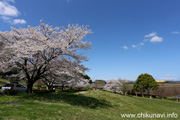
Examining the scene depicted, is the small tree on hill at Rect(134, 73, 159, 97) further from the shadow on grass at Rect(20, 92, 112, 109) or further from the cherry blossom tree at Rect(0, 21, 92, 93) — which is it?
the cherry blossom tree at Rect(0, 21, 92, 93)

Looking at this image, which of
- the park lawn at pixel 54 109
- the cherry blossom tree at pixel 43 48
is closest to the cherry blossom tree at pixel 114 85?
the park lawn at pixel 54 109

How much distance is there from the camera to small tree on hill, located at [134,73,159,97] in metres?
42.0

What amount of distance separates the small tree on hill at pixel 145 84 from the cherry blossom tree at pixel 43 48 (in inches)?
1527

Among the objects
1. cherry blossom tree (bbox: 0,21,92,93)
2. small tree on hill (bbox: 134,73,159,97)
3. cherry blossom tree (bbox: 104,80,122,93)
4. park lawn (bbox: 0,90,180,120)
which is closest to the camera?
park lawn (bbox: 0,90,180,120)

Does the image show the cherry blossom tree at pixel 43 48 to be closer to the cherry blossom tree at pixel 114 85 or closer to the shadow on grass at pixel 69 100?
the shadow on grass at pixel 69 100

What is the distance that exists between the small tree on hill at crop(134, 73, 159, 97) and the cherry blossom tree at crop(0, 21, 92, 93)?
38.8 meters

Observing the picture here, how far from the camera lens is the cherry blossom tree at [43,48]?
11109 mm

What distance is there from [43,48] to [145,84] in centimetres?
4381

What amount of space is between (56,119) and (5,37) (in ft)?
38.2

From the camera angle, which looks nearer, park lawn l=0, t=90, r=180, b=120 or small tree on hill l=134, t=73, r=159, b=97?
park lawn l=0, t=90, r=180, b=120

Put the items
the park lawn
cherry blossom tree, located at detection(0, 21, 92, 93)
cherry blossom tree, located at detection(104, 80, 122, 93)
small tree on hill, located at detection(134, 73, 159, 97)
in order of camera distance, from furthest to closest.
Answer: cherry blossom tree, located at detection(104, 80, 122, 93)
small tree on hill, located at detection(134, 73, 159, 97)
cherry blossom tree, located at detection(0, 21, 92, 93)
the park lawn

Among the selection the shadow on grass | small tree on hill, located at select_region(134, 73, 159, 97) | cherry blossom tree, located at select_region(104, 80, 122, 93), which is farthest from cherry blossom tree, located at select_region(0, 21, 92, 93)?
cherry blossom tree, located at select_region(104, 80, 122, 93)

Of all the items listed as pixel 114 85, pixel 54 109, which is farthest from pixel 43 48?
pixel 114 85

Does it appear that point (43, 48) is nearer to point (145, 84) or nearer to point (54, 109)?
point (54, 109)
